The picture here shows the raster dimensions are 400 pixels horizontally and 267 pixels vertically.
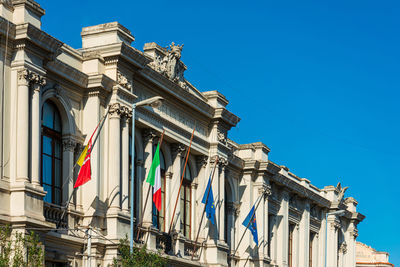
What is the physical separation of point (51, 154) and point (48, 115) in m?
1.53

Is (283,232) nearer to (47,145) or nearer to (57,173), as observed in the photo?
(57,173)

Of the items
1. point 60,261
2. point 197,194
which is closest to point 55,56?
point 60,261

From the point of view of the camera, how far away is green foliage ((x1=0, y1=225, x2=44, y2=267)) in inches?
1081

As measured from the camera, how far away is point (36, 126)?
107ft

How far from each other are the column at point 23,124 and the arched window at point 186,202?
13.7 metres

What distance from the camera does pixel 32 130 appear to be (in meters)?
32.5

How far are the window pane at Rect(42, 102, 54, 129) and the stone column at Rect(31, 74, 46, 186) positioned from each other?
2.35m

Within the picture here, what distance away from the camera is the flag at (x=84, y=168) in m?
33.9

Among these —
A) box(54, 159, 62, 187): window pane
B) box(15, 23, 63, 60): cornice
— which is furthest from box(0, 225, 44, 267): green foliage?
box(15, 23, 63, 60): cornice

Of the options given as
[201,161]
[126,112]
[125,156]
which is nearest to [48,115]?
[126,112]

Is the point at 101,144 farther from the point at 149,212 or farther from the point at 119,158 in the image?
the point at 149,212

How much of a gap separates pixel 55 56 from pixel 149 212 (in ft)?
30.5

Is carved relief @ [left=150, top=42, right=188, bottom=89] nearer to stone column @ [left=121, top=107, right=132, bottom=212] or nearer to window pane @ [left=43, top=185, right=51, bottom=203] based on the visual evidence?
stone column @ [left=121, top=107, right=132, bottom=212]

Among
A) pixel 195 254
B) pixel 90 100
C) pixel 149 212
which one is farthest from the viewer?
pixel 195 254
